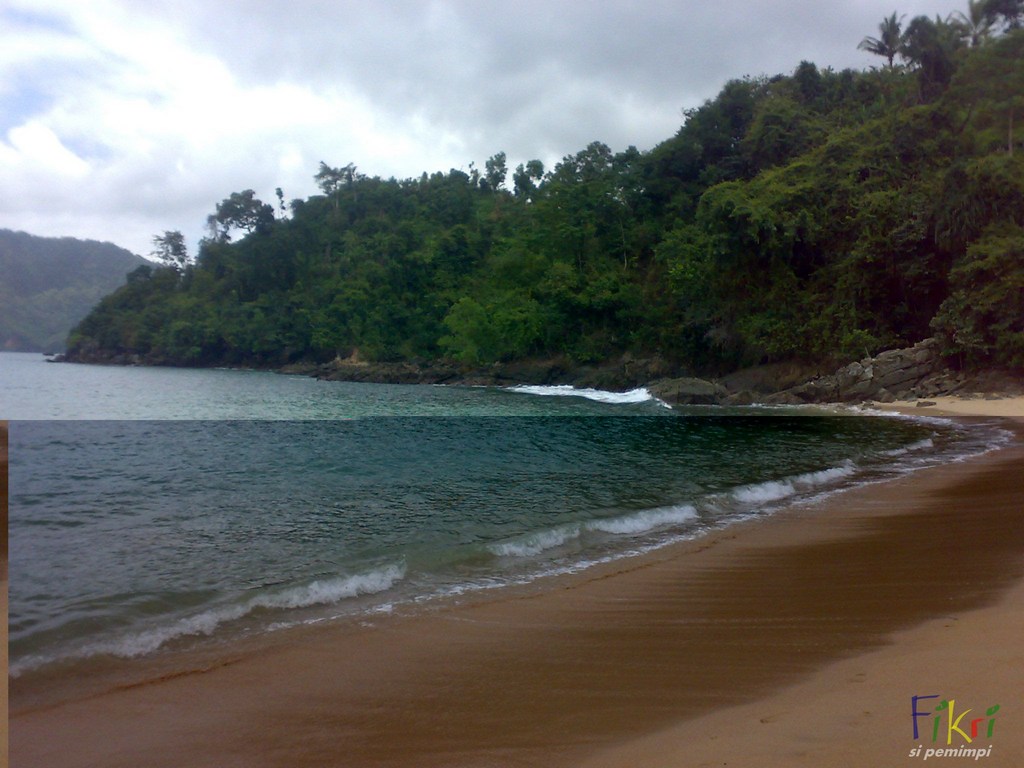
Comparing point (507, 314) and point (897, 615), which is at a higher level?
point (507, 314)

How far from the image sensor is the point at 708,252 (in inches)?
1544

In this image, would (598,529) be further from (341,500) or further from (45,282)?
(45,282)

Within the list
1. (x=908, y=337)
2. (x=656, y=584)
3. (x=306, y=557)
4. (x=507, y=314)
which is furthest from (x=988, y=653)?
(x=507, y=314)

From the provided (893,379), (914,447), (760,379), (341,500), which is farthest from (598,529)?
(760,379)

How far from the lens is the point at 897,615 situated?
6.12 m

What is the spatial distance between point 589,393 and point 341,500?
3088 cm

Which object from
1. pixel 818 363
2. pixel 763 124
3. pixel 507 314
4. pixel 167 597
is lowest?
pixel 167 597

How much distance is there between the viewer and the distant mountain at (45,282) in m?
9.80

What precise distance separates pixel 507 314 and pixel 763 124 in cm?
2095

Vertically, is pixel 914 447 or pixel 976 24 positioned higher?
pixel 976 24

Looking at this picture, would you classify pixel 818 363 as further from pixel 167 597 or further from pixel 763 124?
pixel 167 597

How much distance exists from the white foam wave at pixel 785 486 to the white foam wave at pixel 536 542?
388cm

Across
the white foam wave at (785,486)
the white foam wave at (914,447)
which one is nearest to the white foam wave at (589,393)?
the white foam wave at (914,447)

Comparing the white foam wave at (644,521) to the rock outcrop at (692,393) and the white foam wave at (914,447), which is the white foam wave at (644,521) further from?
the rock outcrop at (692,393)
